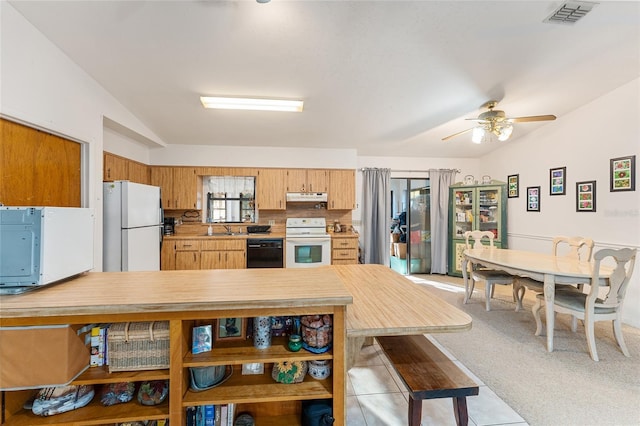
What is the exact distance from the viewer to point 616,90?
319 cm

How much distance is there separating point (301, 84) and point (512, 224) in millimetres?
4421

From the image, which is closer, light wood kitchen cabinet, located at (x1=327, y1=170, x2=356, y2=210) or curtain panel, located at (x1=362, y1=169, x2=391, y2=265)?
light wood kitchen cabinet, located at (x1=327, y1=170, x2=356, y2=210)

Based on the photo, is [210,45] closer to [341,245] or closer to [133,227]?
[133,227]

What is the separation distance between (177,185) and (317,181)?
7.81ft

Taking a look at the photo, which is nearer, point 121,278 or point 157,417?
point 157,417

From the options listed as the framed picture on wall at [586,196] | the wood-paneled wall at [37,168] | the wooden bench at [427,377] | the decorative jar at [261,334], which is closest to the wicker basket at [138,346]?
the decorative jar at [261,334]

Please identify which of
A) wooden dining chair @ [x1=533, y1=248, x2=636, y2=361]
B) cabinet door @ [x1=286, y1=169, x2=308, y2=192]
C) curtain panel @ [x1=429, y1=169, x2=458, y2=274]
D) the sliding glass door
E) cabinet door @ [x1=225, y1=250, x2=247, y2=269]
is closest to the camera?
wooden dining chair @ [x1=533, y1=248, x2=636, y2=361]

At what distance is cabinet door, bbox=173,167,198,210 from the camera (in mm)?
4492

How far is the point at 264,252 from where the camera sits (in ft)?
14.4

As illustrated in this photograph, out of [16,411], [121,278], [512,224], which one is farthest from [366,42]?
[512,224]

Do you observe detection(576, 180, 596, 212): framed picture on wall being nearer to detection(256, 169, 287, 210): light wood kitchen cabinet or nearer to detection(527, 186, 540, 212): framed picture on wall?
detection(527, 186, 540, 212): framed picture on wall

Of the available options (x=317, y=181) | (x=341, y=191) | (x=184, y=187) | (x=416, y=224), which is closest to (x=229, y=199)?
(x=184, y=187)

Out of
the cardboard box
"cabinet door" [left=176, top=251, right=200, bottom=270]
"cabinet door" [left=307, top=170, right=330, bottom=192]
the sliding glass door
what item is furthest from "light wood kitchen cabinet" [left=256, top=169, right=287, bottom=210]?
the cardboard box

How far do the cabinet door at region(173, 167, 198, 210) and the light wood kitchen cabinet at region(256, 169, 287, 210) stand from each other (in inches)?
42.3
